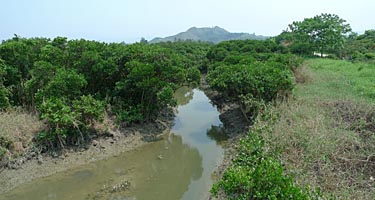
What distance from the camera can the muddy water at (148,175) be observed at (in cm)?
1145

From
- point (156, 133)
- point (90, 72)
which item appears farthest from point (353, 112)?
point (90, 72)

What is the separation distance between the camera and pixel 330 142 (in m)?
10.5

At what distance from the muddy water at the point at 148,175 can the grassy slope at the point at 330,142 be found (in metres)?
3.49

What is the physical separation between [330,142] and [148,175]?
7.18 m

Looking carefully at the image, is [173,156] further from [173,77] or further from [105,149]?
[173,77]

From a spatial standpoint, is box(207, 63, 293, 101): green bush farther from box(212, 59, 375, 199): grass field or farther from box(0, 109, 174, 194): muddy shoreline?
box(0, 109, 174, 194): muddy shoreline

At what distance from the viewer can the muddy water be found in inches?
451

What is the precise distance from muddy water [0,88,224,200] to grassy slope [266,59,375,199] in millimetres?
3488

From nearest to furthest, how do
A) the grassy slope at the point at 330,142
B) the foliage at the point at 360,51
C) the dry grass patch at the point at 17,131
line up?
Answer: the grassy slope at the point at 330,142
the dry grass patch at the point at 17,131
the foliage at the point at 360,51

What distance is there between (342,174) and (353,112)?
15.5 ft

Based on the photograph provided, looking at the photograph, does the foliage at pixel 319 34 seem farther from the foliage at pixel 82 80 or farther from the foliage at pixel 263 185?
the foliage at pixel 263 185

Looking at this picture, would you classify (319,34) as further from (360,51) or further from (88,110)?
(88,110)

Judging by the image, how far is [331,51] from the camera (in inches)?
1468

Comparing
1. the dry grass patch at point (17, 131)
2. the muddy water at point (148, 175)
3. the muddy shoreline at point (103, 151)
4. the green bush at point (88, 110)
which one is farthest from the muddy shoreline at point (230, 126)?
the dry grass patch at point (17, 131)
